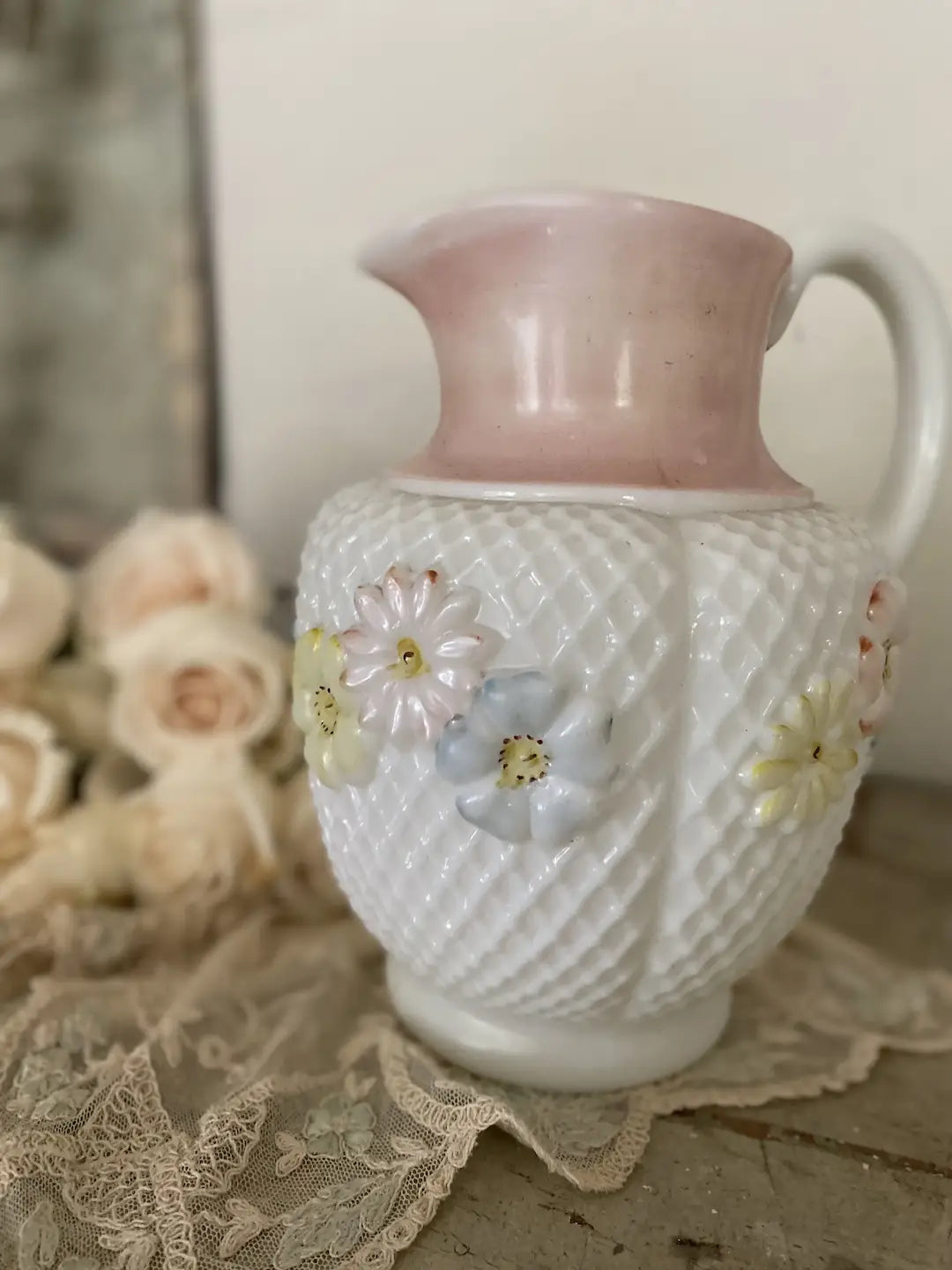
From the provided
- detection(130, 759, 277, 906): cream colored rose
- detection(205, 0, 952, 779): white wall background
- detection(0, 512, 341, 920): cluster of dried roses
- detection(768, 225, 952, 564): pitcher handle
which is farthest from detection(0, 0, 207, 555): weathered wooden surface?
detection(768, 225, 952, 564): pitcher handle

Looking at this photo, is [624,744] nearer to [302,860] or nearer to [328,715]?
[328,715]

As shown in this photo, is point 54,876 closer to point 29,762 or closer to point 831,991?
point 29,762

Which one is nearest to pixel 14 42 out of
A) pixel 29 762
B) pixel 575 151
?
pixel 575 151

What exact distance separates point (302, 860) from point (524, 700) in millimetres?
300

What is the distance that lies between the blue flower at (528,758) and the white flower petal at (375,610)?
0.05 meters

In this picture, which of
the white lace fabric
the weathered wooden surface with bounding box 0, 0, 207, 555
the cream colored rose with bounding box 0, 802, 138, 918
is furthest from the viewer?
the weathered wooden surface with bounding box 0, 0, 207, 555

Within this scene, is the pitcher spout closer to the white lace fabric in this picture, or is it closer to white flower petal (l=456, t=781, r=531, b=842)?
white flower petal (l=456, t=781, r=531, b=842)

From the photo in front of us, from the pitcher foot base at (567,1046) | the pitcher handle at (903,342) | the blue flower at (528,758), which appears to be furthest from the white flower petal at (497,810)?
the pitcher handle at (903,342)

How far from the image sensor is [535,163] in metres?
0.73

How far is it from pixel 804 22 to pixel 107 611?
0.58 m

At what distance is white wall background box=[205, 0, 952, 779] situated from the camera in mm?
656

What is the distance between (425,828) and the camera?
1.38ft

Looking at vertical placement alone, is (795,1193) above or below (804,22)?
below

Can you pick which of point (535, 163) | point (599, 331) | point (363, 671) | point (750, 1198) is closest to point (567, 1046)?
point (750, 1198)
